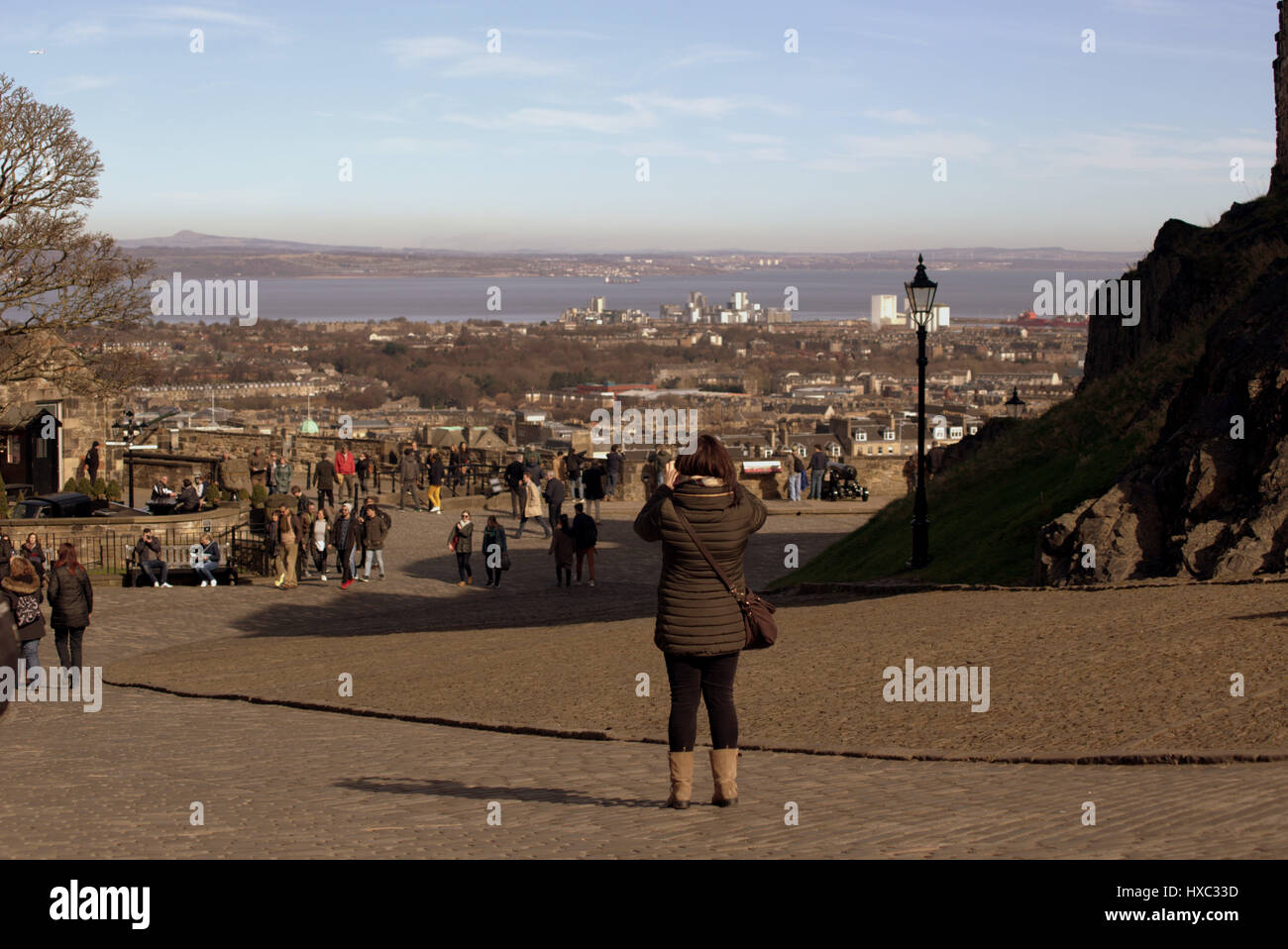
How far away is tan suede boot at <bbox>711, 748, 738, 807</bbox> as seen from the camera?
681 centimetres

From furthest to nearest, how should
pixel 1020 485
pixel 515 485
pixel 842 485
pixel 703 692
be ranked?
pixel 842 485, pixel 515 485, pixel 1020 485, pixel 703 692

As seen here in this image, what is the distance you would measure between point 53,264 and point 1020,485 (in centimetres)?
1831

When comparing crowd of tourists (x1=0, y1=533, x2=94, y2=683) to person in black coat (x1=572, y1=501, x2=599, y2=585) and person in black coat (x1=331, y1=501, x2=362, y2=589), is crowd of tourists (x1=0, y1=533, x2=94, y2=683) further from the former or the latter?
person in black coat (x1=572, y1=501, x2=599, y2=585)

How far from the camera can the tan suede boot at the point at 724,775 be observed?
22.3 feet

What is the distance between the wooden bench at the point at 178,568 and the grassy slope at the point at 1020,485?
29.3 feet

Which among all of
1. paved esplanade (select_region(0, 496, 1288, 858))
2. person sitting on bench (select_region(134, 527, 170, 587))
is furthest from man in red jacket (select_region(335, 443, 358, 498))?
paved esplanade (select_region(0, 496, 1288, 858))

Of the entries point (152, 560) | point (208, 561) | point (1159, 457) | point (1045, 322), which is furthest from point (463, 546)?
point (1045, 322)

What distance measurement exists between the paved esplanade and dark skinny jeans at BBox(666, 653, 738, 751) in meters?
0.37

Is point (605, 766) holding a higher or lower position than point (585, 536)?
higher

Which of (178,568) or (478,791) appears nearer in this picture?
(478,791)

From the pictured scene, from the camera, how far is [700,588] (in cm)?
661

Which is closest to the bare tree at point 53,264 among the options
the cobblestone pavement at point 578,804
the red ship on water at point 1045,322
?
the cobblestone pavement at point 578,804

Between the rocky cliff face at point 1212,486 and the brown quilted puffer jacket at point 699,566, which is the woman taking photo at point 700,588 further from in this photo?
the rocky cliff face at point 1212,486

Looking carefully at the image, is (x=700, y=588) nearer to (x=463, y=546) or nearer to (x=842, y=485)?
(x=463, y=546)
